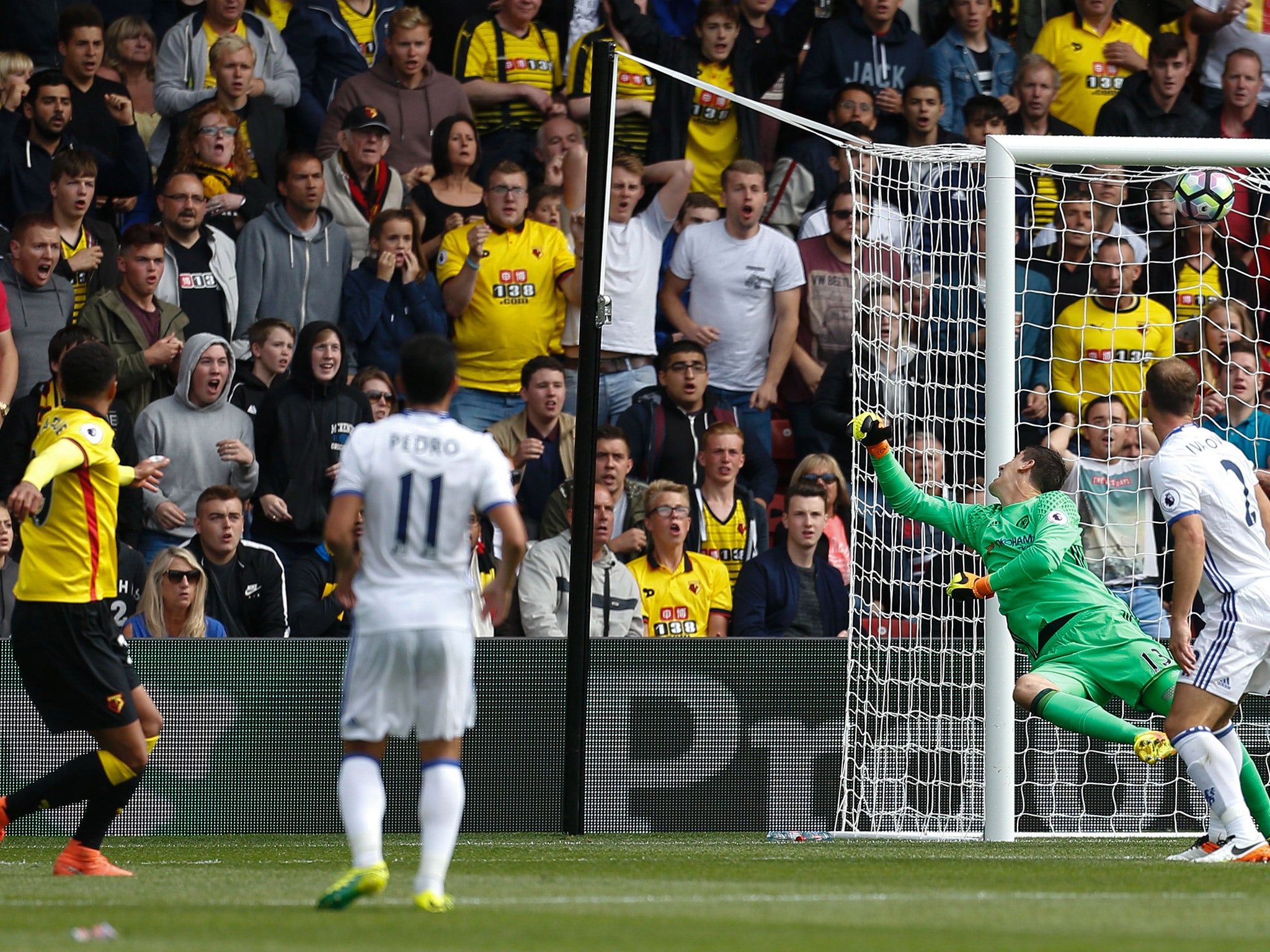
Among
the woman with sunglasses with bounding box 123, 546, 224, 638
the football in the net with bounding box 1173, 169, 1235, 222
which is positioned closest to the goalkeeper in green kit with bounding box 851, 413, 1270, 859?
the football in the net with bounding box 1173, 169, 1235, 222

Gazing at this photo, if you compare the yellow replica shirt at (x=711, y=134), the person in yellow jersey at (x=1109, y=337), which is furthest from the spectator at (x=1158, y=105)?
the yellow replica shirt at (x=711, y=134)

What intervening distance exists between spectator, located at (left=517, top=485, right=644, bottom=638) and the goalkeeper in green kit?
8.61 ft

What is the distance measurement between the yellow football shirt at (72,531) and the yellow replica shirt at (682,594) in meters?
4.62

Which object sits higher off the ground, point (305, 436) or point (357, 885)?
point (305, 436)

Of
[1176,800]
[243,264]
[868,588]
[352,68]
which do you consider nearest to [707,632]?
[868,588]

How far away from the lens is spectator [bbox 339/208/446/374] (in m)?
12.7

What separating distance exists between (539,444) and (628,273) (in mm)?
1670

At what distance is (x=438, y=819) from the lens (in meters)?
5.71

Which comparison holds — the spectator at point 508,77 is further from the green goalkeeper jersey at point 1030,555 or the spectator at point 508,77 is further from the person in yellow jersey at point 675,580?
the green goalkeeper jersey at point 1030,555

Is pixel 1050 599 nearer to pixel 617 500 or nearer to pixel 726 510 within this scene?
pixel 726 510

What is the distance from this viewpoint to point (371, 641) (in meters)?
5.84

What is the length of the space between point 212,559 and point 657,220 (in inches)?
168

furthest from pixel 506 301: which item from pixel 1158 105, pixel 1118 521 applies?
pixel 1158 105

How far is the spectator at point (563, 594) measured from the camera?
1140cm
